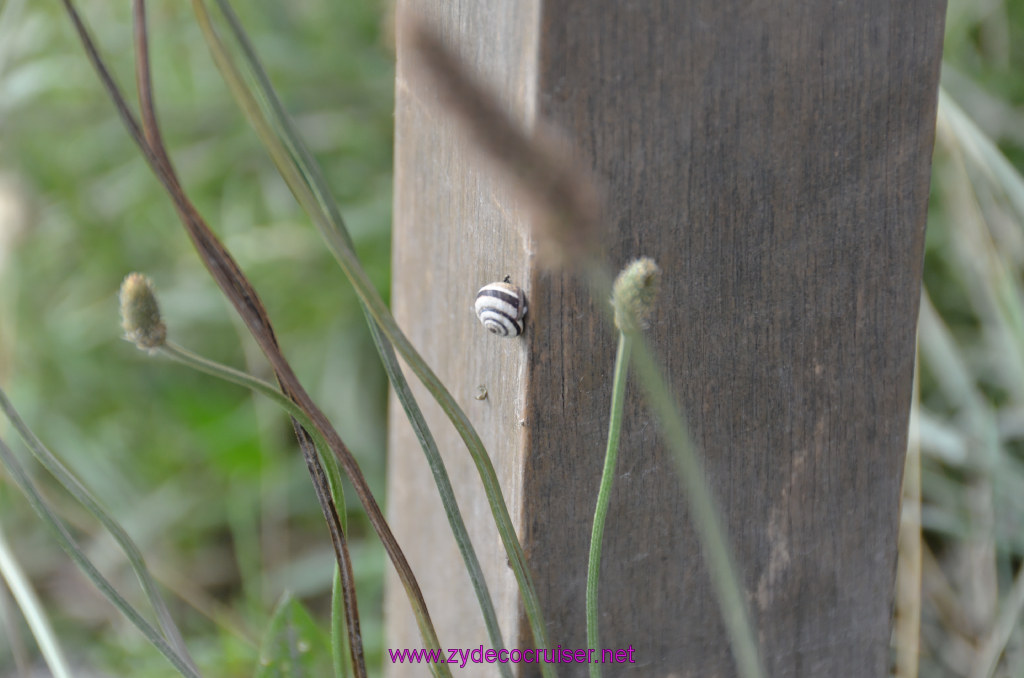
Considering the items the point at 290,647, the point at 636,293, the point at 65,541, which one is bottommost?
the point at 290,647

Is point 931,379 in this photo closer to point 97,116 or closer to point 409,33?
point 409,33

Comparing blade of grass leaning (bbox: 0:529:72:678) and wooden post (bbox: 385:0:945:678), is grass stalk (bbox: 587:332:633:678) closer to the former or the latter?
wooden post (bbox: 385:0:945:678)

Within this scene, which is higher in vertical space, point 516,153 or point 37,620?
point 516,153

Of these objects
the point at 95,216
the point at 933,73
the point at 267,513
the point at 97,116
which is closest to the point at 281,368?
the point at 933,73

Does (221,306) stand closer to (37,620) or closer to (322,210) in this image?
(37,620)

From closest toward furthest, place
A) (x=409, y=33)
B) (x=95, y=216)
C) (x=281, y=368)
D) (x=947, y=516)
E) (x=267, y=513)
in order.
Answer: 1. (x=409, y=33)
2. (x=281, y=368)
3. (x=947, y=516)
4. (x=267, y=513)
5. (x=95, y=216)

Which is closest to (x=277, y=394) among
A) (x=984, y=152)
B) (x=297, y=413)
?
(x=297, y=413)

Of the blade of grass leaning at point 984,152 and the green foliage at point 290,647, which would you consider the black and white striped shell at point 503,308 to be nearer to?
the green foliage at point 290,647
